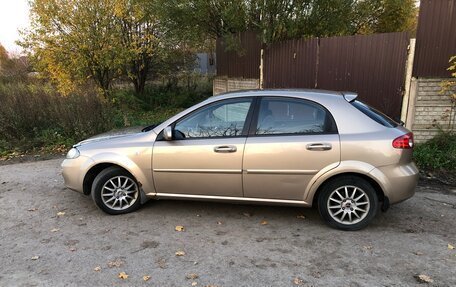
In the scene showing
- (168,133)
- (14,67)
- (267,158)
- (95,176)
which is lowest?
(95,176)

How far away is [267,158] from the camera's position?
4023mm

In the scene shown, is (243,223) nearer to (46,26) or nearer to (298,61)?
(298,61)

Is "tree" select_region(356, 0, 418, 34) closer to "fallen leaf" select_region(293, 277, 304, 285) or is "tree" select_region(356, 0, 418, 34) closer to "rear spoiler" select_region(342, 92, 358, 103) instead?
"rear spoiler" select_region(342, 92, 358, 103)

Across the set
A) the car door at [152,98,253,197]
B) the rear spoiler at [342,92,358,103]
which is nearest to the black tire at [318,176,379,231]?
the rear spoiler at [342,92,358,103]

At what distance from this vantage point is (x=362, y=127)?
390 centimetres

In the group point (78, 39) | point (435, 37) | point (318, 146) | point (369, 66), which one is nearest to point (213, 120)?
point (318, 146)

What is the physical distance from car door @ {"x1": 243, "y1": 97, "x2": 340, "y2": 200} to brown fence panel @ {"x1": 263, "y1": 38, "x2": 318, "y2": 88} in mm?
5105

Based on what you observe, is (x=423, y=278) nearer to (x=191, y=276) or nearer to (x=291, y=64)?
(x=191, y=276)

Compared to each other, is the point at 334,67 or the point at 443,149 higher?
the point at 334,67

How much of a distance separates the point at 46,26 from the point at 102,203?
29.7 feet

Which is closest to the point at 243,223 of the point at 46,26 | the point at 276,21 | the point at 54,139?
the point at 54,139

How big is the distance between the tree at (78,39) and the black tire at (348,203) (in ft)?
28.9

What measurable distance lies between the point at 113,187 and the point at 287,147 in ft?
7.29

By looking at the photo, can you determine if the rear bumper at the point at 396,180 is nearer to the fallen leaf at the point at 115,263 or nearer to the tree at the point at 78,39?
the fallen leaf at the point at 115,263
